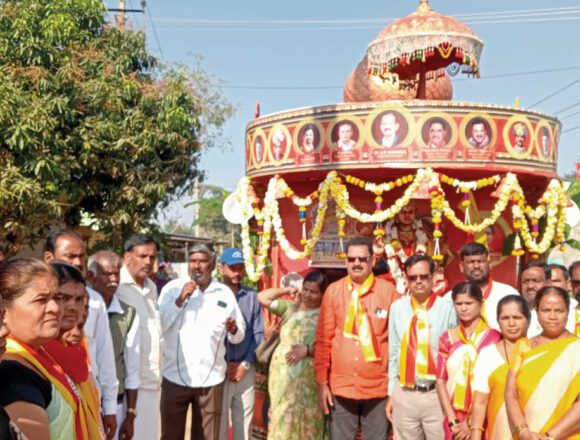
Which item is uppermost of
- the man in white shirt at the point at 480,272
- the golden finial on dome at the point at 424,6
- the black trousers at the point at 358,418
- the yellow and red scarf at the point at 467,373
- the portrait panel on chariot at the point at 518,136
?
the golden finial on dome at the point at 424,6

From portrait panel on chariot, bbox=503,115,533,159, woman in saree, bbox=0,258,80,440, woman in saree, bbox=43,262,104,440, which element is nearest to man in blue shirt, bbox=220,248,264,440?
woman in saree, bbox=43,262,104,440

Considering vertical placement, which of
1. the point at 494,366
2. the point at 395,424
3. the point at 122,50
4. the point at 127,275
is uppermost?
the point at 122,50

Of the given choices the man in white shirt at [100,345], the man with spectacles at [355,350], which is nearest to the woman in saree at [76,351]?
the man in white shirt at [100,345]

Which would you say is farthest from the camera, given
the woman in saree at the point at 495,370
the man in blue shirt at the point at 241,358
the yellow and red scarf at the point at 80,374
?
the man in blue shirt at the point at 241,358

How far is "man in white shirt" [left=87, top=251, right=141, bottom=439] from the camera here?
4312 millimetres

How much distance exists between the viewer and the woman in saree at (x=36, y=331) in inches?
91.5

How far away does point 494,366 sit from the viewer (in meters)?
4.12

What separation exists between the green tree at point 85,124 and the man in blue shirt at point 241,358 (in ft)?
15.1

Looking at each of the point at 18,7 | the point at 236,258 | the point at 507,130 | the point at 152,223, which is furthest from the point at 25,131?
the point at 507,130

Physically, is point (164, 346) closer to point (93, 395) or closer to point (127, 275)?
point (127, 275)

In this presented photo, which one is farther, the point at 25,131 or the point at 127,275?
the point at 25,131

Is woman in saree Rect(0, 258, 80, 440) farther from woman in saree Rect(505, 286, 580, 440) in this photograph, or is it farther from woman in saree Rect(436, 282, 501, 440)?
woman in saree Rect(436, 282, 501, 440)

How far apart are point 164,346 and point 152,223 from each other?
23.3ft

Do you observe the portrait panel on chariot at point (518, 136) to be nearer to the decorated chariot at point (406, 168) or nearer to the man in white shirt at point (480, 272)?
the decorated chariot at point (406, 168)
